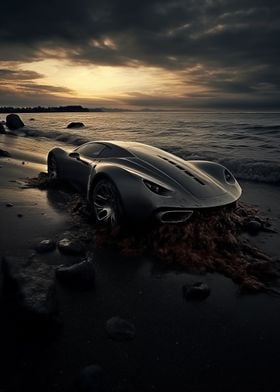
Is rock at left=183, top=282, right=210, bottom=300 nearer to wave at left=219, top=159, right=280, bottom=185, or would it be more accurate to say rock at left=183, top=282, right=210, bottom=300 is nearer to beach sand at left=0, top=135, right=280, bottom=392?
beach sand at left=0, top=135, right=280, bottom=392

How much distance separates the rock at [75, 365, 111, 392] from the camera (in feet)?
6.19

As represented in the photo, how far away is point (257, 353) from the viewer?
2.28 meters

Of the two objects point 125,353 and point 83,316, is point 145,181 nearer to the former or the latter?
point 83,316

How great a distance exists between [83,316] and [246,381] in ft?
4.42

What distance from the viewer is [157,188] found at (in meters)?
3.86

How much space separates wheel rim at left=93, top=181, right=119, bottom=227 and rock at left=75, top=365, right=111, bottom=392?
2184 millimetres

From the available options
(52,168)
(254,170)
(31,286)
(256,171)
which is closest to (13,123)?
(52,168)

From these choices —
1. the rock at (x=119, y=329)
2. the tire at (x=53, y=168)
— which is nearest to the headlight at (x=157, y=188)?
the rock at (x=119, y=329)

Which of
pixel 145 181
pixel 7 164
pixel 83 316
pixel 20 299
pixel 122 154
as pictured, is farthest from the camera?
pixel 7 164

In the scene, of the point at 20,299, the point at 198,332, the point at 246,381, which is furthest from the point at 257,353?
the point at 20,299

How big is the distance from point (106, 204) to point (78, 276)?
1469mm

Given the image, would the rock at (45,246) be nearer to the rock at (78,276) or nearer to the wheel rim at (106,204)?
the rock at (78,276)

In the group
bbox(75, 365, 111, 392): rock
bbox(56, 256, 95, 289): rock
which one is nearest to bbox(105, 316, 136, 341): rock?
bbox(75, 365, 111, 392): rock

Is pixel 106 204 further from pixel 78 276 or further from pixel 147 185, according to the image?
pixel 78 276
